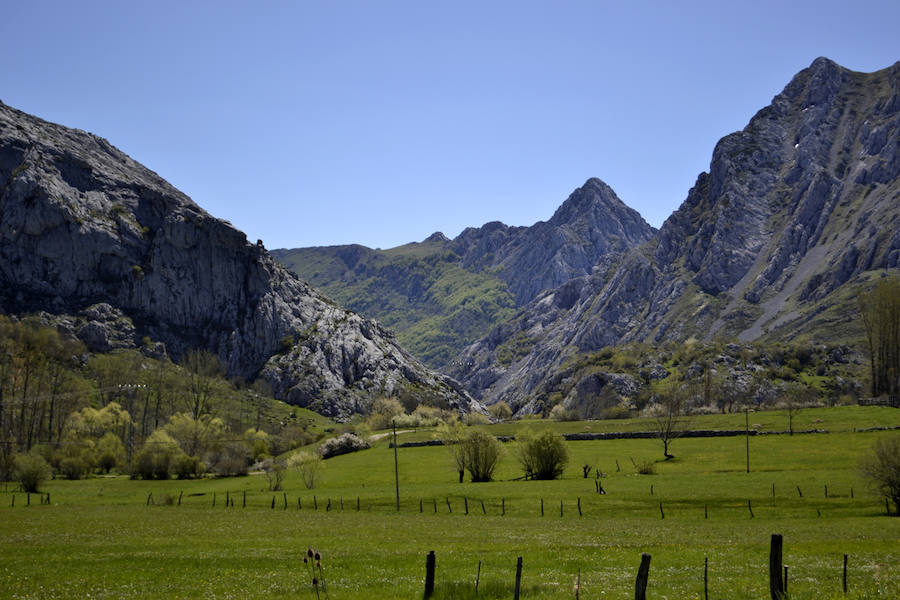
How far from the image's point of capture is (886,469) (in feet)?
198

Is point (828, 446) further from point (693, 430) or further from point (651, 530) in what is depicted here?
point (651, 530)

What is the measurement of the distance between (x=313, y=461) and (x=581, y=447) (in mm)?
64228

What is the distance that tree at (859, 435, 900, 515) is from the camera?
60125 millimetres

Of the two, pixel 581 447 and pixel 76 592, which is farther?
pixel 581 447

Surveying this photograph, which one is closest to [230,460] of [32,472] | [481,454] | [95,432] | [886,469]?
[32,472]

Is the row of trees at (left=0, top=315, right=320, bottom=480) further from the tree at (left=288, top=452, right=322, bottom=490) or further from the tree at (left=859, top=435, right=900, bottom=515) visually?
the tree at (left=859, top=435, right=900, bottom=515)

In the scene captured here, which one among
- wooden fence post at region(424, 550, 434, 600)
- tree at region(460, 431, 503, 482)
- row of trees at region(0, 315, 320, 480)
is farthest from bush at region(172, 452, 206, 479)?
wooden fence post at region(424, 550, 434, 600)

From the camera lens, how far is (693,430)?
147m

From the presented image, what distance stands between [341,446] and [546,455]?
227ft

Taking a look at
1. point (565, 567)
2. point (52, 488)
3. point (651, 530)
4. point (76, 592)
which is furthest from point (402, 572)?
point (52, 488)

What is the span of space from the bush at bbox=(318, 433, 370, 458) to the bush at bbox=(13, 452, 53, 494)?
2644 inches

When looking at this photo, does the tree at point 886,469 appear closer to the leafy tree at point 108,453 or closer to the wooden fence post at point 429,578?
the wooden fence post at point 429,578

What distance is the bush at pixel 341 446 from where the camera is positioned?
15338 cm

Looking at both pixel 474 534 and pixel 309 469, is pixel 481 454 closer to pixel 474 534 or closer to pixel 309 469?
pixel 309 469
